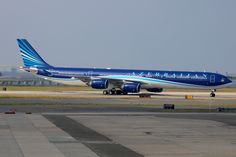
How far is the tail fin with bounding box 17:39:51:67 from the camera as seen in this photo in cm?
8319

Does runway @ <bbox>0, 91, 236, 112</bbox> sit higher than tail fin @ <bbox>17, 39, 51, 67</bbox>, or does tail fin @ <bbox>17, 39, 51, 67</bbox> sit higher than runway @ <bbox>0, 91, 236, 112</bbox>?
tail fin @ <bbox>17, 39, 51, 67</bbox>

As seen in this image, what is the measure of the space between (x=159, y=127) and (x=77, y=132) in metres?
4.84

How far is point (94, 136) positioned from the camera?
838 inches

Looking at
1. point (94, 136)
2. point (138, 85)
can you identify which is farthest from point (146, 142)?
point (138, 85)

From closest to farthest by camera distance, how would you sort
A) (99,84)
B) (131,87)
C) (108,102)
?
(108,102)
(131,87)
(99,84)

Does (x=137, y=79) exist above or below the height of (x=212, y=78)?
below

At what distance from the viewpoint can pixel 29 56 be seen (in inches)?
3339

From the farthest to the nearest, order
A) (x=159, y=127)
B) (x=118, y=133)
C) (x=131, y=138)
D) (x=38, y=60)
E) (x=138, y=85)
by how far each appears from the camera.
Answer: (x=38, y=60) → (x=138, y=85) → (x=159, y=127) → (x=118, y=133) → (x=131, y=138)

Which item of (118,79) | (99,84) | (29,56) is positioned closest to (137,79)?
(118,79)

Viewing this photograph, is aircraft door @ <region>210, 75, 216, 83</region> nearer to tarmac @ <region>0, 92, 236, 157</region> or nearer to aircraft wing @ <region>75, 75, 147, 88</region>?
aircraft wing @ <region>75, 75, 147, 88</region>

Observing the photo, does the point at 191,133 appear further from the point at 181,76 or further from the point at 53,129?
the point at 181,76

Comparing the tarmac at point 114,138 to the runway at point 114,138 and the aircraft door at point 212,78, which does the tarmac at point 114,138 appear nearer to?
the runway at point 114,138

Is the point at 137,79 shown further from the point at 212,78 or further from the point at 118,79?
the point at 212,78

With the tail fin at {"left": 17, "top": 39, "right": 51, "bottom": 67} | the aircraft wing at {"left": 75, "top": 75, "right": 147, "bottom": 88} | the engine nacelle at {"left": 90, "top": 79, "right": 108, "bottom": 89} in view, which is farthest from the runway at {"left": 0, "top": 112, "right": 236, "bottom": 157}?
the tail fin at {"left": 17, "top": 39, "right": 51, "bottom": 67}
